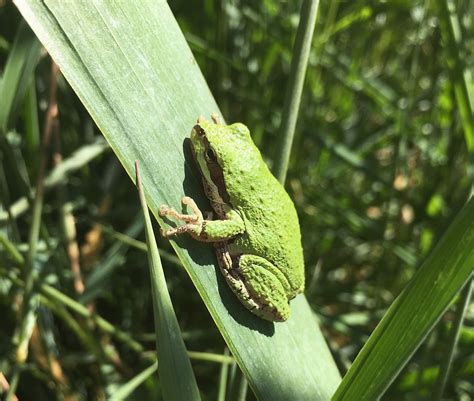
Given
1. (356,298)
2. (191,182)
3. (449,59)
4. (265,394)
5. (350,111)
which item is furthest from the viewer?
(350,111)

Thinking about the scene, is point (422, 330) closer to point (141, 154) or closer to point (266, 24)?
point (141, 154)

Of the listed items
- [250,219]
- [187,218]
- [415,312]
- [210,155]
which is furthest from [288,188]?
[415,312]

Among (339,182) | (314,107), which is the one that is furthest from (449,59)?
(339,182)

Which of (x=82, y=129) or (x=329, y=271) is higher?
(x=82, y=129)

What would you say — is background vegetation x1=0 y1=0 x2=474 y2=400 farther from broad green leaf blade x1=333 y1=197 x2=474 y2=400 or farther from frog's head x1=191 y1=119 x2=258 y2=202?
broad green leaf blade x1=333 y1=197 x2=474 y2=400

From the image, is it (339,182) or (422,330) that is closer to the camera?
(422,330)

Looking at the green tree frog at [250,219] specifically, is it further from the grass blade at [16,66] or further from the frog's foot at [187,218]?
the grass blade at [16,66]
